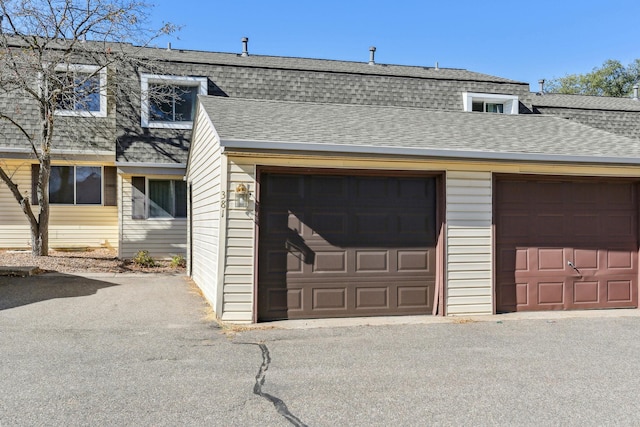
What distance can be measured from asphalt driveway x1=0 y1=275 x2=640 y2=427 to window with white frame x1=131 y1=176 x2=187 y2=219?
6281mm

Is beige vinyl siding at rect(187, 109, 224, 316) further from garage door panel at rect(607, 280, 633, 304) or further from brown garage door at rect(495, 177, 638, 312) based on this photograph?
garage door panel at rect(607, 280, 633, 304)

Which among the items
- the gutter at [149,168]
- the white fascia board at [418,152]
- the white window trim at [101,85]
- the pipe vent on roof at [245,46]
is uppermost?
the pipe vent on roof at [245,46]

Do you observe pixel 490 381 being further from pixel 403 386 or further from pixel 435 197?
pixel 435 197

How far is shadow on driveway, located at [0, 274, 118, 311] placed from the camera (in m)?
8.76

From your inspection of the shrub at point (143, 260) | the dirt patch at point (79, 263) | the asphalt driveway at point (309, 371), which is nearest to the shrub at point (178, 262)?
the dirt patch at point (79, 263)

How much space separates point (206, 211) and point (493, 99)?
10.8 meters

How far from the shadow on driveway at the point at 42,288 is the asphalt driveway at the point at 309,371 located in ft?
1.72

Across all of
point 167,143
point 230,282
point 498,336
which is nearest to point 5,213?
point 167,143

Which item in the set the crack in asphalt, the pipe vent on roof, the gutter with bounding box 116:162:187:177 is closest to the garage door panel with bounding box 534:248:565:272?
the crack in asphalt

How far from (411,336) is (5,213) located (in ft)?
44.3

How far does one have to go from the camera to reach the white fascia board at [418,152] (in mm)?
7152

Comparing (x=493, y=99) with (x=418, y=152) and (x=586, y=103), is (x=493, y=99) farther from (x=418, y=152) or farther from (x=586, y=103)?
(x=418, y=152)

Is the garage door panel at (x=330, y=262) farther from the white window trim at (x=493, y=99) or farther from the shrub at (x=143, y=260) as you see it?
the white window trim at (x=493, y=99)

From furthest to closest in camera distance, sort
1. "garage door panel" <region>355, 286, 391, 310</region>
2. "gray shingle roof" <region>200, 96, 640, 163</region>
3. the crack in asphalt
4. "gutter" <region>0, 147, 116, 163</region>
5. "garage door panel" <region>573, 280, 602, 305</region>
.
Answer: "gutter" <region>0, 147, 116, 163</region>
"garage door panel" <region>573, 280, 602, 305</region>
"garage door panel" <region>355, 286, 391, 310</region>
"gray shingle roof" <region>200, 96, 640, 163</region>
the crack in asphalt
